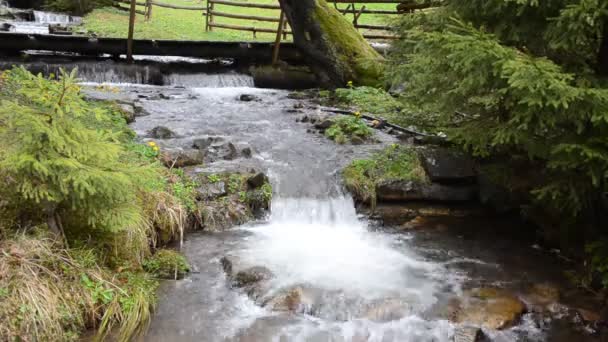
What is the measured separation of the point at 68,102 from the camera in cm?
424

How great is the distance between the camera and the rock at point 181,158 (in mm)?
7496

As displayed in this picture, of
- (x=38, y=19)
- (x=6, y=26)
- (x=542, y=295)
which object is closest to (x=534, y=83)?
(x=542, y=295)

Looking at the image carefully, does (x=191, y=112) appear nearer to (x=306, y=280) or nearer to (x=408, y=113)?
(x=408, y=113)

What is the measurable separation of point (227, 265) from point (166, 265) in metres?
0.64

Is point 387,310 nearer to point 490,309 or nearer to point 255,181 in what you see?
point 490,309

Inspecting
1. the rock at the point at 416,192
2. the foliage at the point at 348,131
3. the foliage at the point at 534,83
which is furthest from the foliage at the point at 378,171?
the foliage at the point at 534,83

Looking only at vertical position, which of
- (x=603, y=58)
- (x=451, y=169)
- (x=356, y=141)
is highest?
(x=603, y=58)

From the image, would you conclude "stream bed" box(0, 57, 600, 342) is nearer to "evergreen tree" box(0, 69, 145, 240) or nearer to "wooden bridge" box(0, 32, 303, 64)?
"evergreen tree" box(0, 69, 145, 240)

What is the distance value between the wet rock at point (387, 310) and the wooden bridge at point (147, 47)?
37.0 feet

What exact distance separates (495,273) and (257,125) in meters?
5.71

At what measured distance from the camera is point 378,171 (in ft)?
25.3

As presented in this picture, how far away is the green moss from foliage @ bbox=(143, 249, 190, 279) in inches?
337

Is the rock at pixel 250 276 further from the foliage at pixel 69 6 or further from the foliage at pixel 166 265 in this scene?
the foliage at pixel 69 6

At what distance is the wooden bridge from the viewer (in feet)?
47.5
